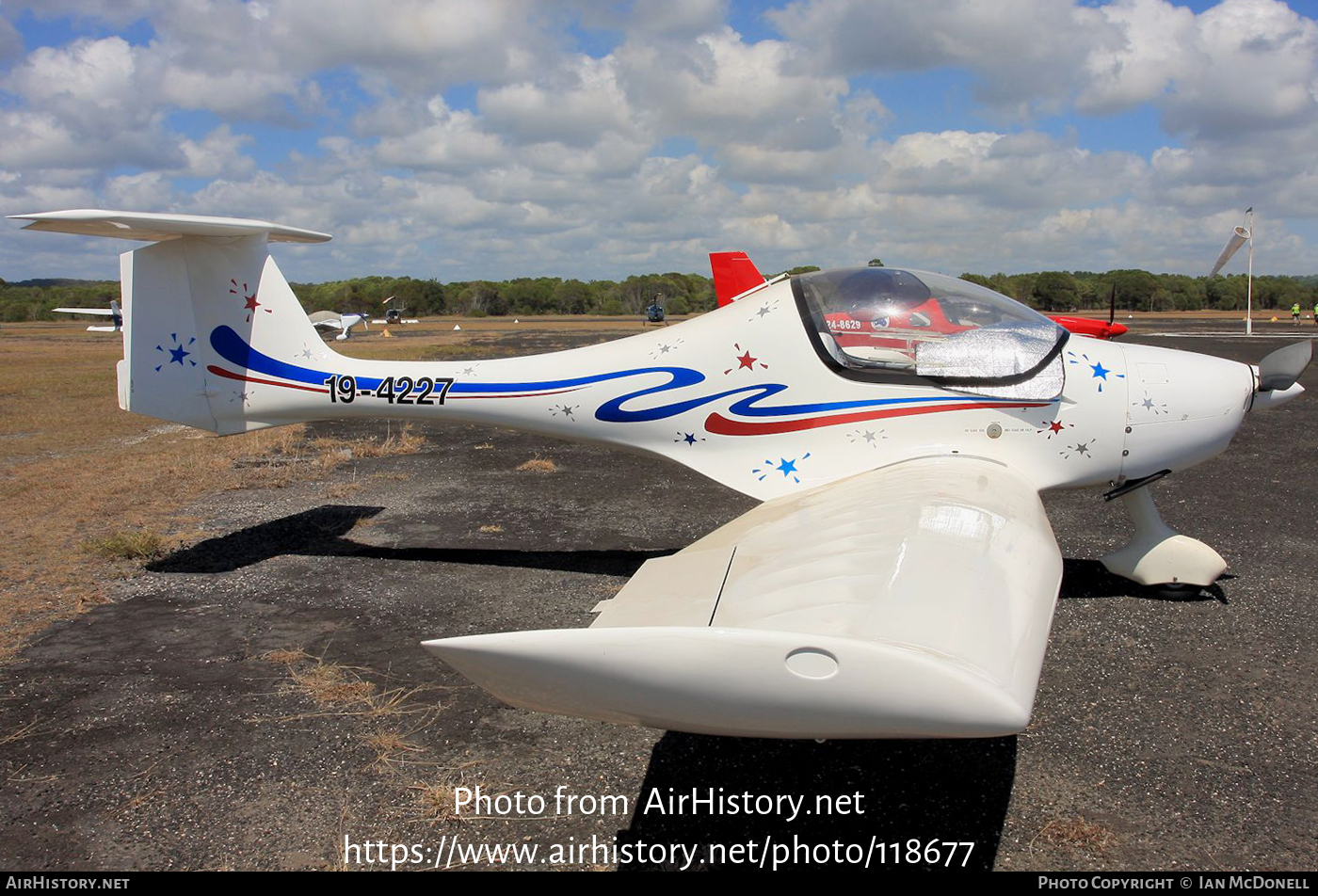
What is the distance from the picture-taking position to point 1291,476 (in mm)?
9383

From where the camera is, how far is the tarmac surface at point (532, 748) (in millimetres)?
3271

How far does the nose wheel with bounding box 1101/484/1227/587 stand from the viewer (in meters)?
5.58

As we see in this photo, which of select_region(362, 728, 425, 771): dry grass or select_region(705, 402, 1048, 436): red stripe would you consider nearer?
select_region(362, 728, 425, 771): dry grass

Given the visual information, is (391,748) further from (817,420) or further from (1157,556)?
(1157,556)

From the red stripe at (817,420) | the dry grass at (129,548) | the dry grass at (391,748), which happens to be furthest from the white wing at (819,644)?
the dry grass at (129,548)

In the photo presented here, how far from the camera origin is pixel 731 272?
26.2 meters

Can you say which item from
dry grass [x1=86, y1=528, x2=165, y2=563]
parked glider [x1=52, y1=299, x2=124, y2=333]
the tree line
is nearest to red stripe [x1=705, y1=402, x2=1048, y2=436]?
dry grass [x1=86, y1=528, x2=165, y2=563]

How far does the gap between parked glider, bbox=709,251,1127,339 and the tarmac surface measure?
2.19m

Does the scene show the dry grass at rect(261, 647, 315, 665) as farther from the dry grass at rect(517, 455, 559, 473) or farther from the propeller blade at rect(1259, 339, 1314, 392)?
the propeller blade at rect(1259, 339, 1314, 392)

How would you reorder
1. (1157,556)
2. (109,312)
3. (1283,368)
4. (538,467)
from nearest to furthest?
(1283,368) < (1157,556) < (538,467) < (109,312)

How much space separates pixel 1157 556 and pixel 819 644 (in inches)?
175

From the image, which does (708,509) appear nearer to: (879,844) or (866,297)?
(866,297)

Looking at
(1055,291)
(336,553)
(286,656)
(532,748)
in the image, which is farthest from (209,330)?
(1055,291)

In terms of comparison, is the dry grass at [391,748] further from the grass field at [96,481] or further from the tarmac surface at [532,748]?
the grass field at [96,481]
